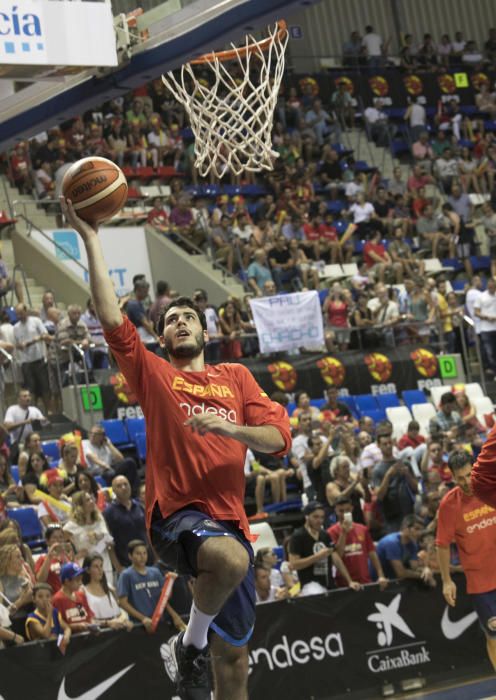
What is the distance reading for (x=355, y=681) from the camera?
11750 mm

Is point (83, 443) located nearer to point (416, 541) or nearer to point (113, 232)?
point (416, 541)

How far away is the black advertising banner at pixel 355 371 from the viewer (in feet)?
59.0

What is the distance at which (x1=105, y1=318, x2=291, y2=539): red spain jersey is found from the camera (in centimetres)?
586

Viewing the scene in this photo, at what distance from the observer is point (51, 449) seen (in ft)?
50.0

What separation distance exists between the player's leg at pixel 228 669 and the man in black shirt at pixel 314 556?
21.6 ft

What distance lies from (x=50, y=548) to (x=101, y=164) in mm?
5907

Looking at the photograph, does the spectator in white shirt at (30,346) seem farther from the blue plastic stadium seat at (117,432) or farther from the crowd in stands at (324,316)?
the blue plastic stadium seat at (117,432)

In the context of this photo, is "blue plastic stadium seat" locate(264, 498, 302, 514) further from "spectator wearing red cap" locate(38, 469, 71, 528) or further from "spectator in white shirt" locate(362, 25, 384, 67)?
"spectator in white shirt" locate(362, 25, 384, 67)

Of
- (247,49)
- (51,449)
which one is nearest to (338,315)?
(51,449)

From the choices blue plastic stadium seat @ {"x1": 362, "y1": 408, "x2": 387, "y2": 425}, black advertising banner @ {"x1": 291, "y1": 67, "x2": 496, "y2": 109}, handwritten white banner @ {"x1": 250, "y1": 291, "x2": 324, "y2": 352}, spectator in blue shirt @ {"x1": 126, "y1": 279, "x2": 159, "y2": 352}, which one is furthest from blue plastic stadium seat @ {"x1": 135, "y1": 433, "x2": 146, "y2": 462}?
black advertising banner @ {"x1": 291, "y1": 67, "x2": 496, "y2": 109}

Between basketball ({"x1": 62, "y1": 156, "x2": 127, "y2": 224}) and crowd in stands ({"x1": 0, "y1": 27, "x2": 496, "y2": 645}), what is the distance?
4.53 meters

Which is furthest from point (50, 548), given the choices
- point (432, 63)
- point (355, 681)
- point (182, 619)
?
point (432, 63)

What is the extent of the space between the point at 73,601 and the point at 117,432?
5264mm

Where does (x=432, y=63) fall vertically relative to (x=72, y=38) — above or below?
above
